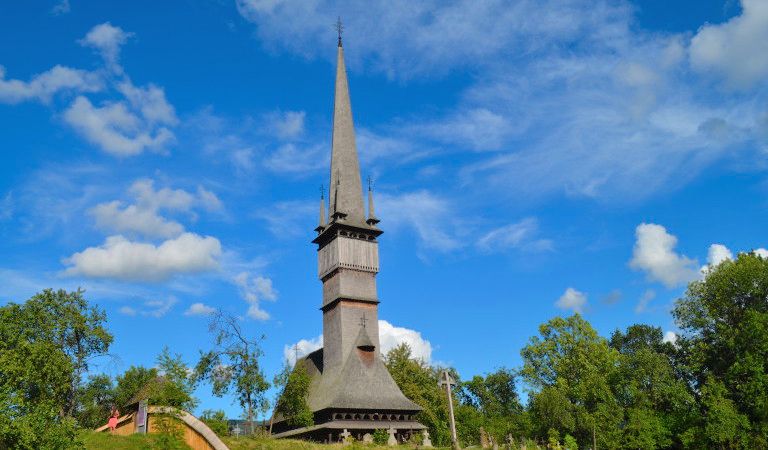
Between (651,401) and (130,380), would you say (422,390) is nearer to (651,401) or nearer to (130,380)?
(651,401)

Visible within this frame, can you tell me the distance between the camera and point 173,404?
84.8 feet

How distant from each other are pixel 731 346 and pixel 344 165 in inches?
1345

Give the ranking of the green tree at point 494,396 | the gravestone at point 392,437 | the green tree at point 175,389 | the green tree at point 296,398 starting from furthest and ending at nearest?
the green tree at point 494,396
the green tree at point 296,398
the gravestone at point 392,437
the green tree at point 175,389

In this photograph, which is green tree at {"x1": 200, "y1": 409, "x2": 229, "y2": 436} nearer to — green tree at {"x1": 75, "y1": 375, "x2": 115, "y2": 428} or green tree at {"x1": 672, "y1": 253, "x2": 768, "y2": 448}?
green tree at {"x1": 75, "y1": 375, "x2": 115, "y2": 428}

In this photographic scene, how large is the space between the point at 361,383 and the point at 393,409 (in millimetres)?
2973

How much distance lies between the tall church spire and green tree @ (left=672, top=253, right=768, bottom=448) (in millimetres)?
28102

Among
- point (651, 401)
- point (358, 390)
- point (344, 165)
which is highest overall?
point (344, 165)

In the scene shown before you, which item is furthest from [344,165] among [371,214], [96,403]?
[96,403]

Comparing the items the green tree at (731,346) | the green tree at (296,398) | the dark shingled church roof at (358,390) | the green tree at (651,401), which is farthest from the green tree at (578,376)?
the green tree at (296,398)

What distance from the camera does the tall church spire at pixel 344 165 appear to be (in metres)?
54.5

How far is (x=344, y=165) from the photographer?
5744 cm

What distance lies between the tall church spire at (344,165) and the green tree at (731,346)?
28102mm

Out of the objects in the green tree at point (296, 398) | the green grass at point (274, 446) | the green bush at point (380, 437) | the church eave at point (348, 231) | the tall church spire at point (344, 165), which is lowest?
the green grass at point (274, 446)

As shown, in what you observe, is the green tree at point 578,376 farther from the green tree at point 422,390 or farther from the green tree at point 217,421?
the green tree at point 217,421
